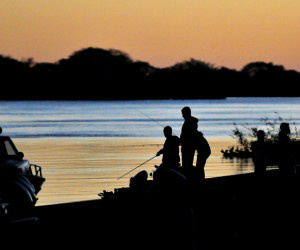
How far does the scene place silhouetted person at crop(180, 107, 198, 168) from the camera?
17.1m

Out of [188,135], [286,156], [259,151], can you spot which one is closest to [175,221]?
[188,135]

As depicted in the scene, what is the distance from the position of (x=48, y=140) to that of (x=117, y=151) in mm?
20959

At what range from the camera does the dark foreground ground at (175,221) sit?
1240 centimetres

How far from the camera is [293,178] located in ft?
59.4

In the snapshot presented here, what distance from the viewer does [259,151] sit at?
18.2 meters

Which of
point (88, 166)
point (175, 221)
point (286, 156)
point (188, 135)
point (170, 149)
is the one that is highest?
point (188, 135)

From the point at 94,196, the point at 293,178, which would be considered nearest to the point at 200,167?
the point at 293,178

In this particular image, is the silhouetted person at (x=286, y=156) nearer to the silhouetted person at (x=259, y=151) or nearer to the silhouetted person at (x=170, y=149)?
the silhouetted person at (x=259, y=151)

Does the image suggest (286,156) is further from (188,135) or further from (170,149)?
(170,149)

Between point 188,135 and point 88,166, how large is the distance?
31.2 m

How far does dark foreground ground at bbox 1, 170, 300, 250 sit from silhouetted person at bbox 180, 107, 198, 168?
25.2 inches

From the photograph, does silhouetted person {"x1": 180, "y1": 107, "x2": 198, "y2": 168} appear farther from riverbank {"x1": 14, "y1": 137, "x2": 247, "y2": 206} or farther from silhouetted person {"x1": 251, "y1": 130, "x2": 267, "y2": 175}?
riverbank {"x1": 14, "y1": 137, "x2": 247, "y2": 206}

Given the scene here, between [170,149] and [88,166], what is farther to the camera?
[88,166]

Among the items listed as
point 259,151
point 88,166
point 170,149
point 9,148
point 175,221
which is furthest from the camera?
point 88,166
